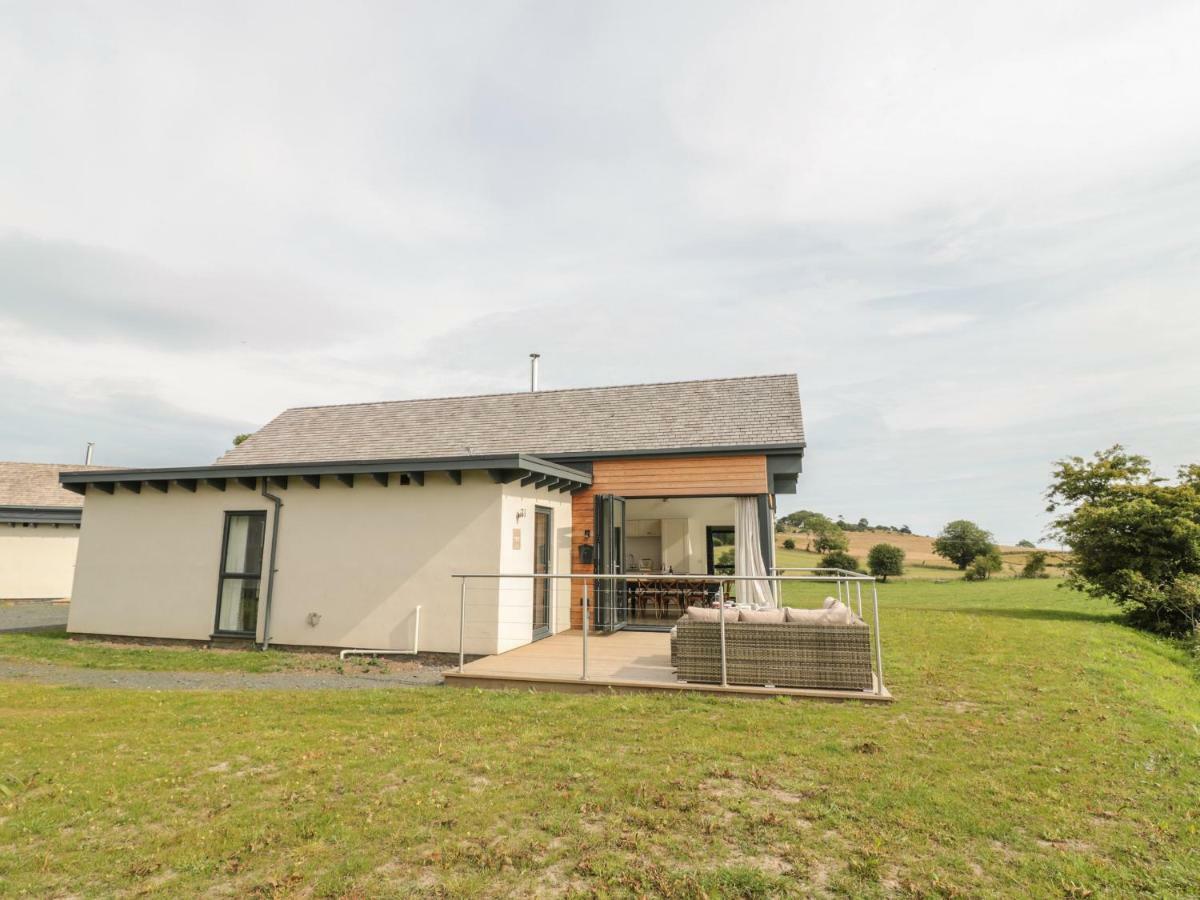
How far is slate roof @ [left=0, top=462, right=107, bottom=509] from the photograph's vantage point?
19.7m

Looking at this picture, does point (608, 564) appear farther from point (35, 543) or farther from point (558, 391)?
point (35, 543)

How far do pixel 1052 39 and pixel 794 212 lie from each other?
403 cm

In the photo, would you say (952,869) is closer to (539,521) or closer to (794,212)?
(539,521)

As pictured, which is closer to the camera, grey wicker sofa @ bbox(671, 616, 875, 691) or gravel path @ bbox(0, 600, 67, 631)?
grey wicker sofa @ bbox(671, 616, 875, 691)

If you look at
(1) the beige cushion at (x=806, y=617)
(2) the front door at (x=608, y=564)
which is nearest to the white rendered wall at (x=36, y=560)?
(2) the front door at (x=608, y=564)

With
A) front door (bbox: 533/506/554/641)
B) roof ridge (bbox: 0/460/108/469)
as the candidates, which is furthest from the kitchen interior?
roof ridge (bbox: 0/460/108/469)

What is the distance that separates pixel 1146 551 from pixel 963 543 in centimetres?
2647

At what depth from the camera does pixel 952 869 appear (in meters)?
2.95

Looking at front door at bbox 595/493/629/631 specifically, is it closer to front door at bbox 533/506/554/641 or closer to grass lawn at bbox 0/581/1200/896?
front door at bbox 533/506/554/641

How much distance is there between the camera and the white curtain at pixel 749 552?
1082cm

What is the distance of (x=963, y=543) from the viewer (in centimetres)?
3841

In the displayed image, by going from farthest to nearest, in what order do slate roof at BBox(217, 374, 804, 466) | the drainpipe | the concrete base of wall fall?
slate roof at BBox(217, 374, 804, 466) → the drainpipe → the concrete base of wall

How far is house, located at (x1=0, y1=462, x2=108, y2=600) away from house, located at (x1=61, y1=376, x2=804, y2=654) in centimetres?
1090

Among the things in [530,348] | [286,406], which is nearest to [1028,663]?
[530,348]
